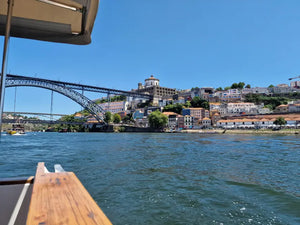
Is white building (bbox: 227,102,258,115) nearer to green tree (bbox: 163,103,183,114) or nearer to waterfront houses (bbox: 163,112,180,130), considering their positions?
green tree (bbox: 163,103,183,114)

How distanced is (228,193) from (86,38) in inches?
114

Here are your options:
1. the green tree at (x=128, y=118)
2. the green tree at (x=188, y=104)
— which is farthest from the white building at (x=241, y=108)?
the green tree at (x=128, y=118)

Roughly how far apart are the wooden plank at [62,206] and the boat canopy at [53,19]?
4.30ft

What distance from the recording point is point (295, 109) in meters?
51.8

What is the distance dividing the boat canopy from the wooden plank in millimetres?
1311

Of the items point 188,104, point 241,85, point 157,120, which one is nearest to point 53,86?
point 157,120

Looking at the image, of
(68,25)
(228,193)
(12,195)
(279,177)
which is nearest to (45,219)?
(12,195)

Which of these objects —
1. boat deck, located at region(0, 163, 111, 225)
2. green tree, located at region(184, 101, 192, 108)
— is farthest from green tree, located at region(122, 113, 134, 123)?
boat deck, located at region(0, 163, 111, 225)

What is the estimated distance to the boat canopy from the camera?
5.41ft

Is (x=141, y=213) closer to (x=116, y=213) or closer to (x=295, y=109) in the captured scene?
(x=116, y=213)

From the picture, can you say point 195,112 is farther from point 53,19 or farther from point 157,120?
point 53,19

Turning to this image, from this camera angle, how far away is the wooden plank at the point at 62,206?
2.51 ft

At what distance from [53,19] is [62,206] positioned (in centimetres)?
166

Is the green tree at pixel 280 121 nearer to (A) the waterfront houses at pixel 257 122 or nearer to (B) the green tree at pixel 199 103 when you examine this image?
(A) the waterfront houses at pixel 257 122
